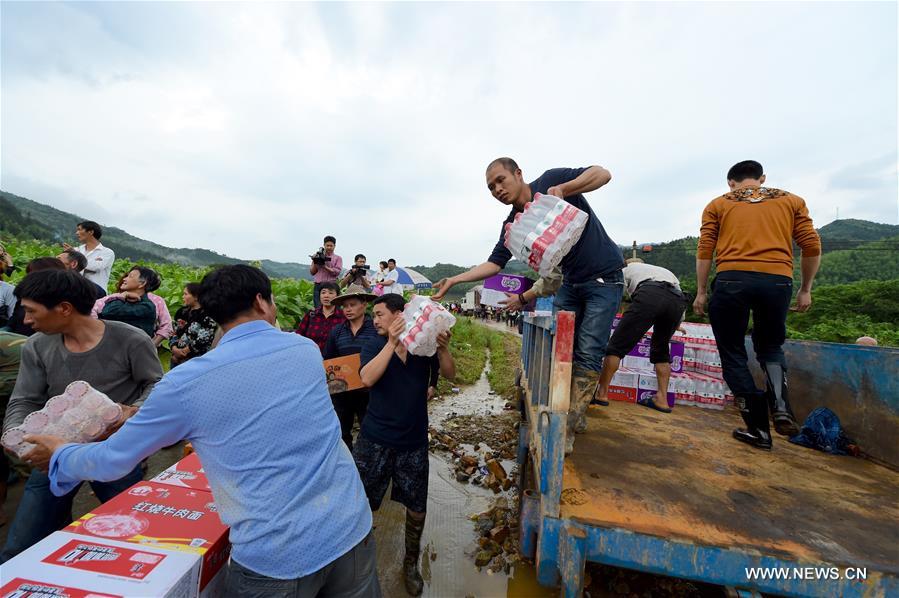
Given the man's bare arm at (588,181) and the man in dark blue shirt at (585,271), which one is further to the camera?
the man in dark blue shirt at (585,271)

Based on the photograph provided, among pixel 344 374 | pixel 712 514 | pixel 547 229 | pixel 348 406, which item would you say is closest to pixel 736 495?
pixel 712 514

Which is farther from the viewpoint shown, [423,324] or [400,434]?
[400,434]

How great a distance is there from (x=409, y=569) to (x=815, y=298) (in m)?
27.0

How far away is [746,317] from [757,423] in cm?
73

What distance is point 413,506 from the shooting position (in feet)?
9.09

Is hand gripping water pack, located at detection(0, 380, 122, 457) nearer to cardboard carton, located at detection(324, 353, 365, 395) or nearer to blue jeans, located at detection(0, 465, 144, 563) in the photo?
blue jeans, located at detection(0, 465, 144, 563)

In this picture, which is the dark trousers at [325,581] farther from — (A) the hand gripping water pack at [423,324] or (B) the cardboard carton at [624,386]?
(B) the cardboard carton at [624,386]

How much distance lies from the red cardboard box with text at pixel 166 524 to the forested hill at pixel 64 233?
25.8m

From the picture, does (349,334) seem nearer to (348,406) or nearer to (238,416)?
(348,406)

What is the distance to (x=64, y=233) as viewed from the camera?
215ft

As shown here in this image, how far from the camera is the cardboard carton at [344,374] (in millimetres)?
3373

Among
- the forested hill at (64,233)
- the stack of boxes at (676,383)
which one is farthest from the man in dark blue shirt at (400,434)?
the forested hill at (64,233)

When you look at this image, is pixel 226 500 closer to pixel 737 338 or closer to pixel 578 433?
pixel 578 433

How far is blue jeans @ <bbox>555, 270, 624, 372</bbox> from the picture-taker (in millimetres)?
2547
